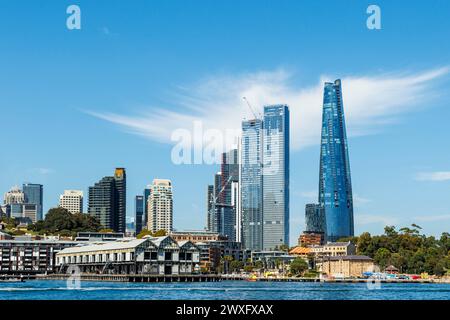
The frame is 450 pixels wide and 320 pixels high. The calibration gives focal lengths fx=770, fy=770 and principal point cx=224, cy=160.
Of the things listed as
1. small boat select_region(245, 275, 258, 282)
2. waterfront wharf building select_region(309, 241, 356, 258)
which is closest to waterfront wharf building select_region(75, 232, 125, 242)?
small boat select_region(245, 275, 258, 282)

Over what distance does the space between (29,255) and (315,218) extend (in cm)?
3740

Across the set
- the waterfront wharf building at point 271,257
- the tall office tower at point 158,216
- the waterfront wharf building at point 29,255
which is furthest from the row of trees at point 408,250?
the waterfront wharf building at point 29,255

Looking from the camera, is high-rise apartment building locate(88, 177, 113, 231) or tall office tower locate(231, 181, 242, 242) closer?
high-rise apartment building locate(88, 177, 113, 231)

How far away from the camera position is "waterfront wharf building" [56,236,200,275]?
158ft

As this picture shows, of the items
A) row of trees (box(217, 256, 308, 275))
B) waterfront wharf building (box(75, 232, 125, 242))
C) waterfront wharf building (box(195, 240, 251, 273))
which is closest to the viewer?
waterfront wharf building (box(75, 232, 125, 242))

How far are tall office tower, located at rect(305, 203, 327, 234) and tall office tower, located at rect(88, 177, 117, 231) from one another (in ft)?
74.8

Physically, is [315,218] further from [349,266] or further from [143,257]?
[143,257]

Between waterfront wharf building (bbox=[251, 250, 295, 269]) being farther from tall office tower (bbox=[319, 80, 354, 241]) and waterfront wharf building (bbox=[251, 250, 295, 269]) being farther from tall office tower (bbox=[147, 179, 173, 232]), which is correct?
tall office tower (bbox=[147, 179, 173, 232])

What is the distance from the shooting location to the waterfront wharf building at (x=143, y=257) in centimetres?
4806

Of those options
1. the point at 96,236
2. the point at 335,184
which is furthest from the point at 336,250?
the point at 96,236
